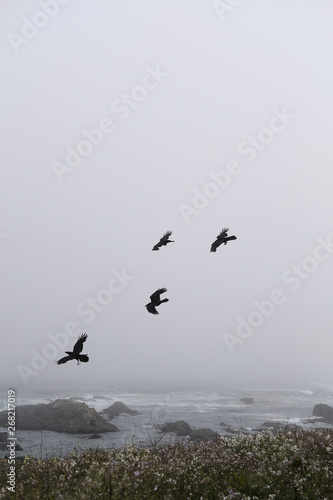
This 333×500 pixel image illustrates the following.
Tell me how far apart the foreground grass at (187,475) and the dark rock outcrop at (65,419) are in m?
17.1

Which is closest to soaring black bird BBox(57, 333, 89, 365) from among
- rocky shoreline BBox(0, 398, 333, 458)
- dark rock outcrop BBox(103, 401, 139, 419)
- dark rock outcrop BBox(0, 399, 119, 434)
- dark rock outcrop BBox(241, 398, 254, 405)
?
rocky shoreline BBox(0, 398, 333, 458)

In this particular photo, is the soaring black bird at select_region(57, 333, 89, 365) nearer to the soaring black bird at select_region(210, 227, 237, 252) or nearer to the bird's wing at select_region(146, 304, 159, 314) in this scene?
the bird's wing at select_region(146, 304, 159, 314)

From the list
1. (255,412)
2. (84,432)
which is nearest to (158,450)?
(84,432)

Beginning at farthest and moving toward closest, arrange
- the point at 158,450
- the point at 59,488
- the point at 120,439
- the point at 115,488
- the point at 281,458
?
1. the point at 120,439
2. the point at 158,450
3. the point at 281,458
4. the point at 59,488
5. the point at 115,488

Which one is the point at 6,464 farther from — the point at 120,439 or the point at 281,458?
the point at 120,439

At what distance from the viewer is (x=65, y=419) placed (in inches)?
1155

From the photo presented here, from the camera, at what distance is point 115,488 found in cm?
833

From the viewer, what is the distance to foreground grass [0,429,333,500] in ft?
27.8

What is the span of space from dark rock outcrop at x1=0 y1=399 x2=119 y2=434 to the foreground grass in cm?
1713

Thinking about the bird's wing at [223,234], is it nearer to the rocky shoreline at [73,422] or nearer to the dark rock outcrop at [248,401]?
the rocky shoreline at [73,422]

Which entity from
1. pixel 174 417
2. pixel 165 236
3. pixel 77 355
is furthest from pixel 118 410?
pixel 77 355

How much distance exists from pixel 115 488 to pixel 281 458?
433cm

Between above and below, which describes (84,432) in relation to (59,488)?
below

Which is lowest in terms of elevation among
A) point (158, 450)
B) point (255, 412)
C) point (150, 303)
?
point (255, 412)
